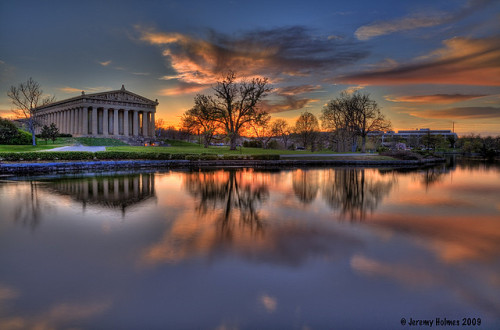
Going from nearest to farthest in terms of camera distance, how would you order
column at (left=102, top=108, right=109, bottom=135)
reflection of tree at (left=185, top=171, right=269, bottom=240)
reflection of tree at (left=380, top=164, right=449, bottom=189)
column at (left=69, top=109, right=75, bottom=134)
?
reflection of tree at (left=185, top=171, right=269, bottom=240) → reflection of tree at (left=380, top=164, right=449, bottom=189) → column at (left=102, top=108, right=109, bottom=135) → column at (left=69, top=109, right=75, bottom=134)

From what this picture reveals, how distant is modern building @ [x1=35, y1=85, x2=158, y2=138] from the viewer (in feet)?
219

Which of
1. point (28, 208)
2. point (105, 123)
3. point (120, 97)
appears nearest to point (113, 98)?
point (120, 97)

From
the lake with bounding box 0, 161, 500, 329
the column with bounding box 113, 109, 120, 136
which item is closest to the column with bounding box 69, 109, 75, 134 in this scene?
the column with bounding box 113, 109, 120, 136

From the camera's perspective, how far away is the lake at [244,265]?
182 inches

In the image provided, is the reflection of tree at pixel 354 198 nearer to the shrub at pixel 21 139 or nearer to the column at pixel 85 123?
the shrub at pixel 21 139

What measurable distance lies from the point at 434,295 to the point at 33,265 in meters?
8.24

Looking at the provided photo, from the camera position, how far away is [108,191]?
51.7 feet

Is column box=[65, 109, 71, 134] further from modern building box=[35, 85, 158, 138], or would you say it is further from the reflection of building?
the reflection of building

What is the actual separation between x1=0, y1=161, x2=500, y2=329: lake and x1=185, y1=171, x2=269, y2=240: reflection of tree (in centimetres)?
16

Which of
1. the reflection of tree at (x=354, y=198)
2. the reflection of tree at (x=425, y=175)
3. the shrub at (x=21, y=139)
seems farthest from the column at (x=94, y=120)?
the reflection of tree at (x=354, y=198)

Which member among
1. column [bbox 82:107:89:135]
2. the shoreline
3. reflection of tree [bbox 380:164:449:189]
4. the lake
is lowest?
the lake

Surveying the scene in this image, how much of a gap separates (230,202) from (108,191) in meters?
7.27

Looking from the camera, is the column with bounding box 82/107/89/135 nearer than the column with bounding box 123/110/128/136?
Yes

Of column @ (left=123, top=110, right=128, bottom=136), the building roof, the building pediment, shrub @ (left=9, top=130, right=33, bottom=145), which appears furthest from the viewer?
column @ (left=123, top=110, right=128, bottom=136)
